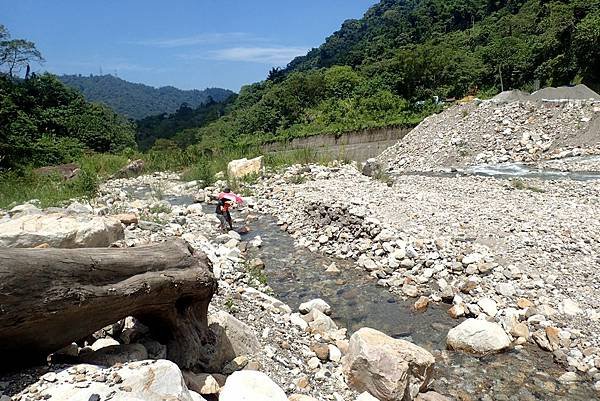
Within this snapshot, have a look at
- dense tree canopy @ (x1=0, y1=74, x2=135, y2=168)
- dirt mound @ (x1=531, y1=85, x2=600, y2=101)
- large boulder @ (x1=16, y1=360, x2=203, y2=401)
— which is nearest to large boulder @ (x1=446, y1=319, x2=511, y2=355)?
large boulder @ (x1=16, y1=360, x2=203, y2=401)

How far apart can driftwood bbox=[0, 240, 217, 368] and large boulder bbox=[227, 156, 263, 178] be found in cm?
1485

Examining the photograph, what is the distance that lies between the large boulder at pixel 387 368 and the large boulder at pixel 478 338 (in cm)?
120

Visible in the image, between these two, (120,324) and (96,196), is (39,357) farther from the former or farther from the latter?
(96,196)

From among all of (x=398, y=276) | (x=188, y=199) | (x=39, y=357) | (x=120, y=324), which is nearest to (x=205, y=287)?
(x=120, y=324)

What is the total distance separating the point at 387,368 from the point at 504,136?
19.4 meters

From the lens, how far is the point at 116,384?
2.88 m

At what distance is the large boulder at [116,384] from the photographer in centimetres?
276

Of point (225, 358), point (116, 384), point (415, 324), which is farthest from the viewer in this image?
point (415, 324)

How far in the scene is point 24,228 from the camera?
5.39m

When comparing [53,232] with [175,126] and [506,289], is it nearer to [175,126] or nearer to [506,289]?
[506,289]

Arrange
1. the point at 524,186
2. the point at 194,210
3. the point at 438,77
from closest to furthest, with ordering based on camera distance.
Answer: the point at 194,210
the point at 524,186
the point at 438,77

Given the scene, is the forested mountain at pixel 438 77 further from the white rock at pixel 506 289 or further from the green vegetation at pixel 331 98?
the white rock at pixel 506 289

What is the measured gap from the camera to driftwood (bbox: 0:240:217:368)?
2.95 meters

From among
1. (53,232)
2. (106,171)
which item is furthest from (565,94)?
(53,232)
